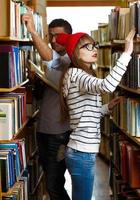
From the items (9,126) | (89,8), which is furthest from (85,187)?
(89,8)

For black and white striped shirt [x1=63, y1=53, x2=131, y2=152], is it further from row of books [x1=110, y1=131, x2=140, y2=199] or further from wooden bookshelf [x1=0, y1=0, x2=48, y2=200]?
row of books [x1=110, y1=131, x2=140, y2=199]

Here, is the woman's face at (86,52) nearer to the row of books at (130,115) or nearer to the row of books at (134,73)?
the row of books at (134,73)

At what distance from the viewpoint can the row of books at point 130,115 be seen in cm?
309

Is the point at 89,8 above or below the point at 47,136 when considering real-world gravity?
above

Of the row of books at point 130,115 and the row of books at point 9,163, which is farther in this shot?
the row of books at point 130,115

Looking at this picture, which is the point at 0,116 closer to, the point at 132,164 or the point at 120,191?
the point at 132,164

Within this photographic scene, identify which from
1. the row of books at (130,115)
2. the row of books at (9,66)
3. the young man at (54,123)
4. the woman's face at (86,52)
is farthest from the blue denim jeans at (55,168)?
the woman's face at (86,52)

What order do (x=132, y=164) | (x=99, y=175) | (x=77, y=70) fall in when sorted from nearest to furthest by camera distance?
(x=77, y=70)
(x=132, y=164)
(x=99, y=175)

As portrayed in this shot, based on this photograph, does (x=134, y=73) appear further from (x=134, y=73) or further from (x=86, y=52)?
(x=86, y=52)

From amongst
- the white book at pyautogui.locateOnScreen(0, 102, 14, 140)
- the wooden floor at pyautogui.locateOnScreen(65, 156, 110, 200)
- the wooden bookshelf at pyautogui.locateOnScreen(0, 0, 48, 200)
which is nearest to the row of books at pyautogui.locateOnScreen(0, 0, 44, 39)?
the wooden bookshelf at pyautogui.locateOnScreen(0, 0, 48, 200)

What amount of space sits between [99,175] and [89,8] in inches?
165

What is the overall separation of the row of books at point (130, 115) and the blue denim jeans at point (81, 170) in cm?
62

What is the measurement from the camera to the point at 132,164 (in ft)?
10.5

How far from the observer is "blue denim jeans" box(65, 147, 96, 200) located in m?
2.56
